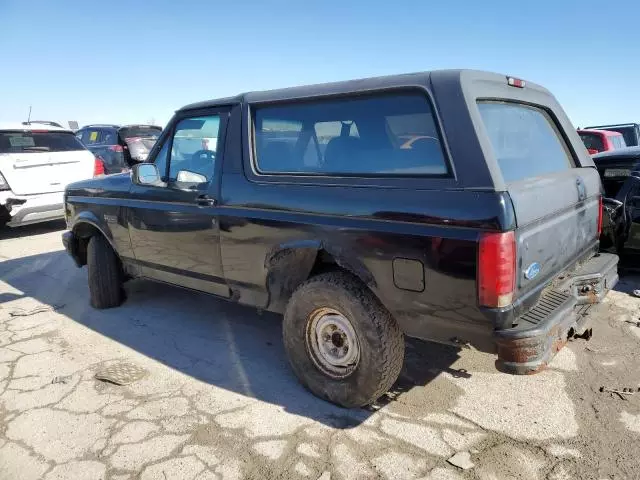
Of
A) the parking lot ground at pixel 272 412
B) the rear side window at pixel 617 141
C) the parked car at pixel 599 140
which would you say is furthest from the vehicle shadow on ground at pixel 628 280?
the rear side window at pixel 617 141

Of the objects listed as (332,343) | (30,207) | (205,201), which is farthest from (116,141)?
(332,343)

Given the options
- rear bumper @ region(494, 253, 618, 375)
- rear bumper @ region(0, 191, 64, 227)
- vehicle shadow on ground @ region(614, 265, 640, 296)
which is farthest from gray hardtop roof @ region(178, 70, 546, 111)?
rear bumper @ region(0, 191, 64, 227)

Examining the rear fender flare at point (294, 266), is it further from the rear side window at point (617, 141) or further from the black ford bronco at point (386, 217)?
the rear side window at point (617, 141)

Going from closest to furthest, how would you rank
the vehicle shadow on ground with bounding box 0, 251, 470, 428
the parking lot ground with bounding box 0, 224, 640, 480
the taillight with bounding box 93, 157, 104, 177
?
1. the parking lot ground with bounding box 0, 224, 640, 480
2. the vehicle shadow on ground with bounding box 0, 251, 470, 428
3. the taillight with bounding box 93, 157, 104, 177

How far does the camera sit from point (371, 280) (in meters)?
2.57

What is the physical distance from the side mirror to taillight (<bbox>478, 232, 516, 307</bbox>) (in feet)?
8.59

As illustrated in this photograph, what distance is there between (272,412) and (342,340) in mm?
614

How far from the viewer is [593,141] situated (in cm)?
877

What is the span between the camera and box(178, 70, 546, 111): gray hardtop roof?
243 cm

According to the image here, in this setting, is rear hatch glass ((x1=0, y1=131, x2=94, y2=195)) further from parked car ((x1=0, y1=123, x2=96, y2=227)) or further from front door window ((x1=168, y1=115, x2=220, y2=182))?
front door window ((x1=168, y1=115, x2=220, y2=182))

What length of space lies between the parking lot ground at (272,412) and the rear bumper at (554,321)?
20.0 inches

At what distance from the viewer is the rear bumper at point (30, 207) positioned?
7.30 metres

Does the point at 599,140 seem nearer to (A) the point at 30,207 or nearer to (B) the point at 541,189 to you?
(B) the point at 541,189

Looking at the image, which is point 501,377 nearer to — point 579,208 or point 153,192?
point 579,208
